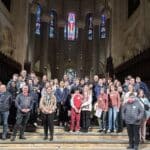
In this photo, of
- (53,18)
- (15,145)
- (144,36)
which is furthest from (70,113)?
(53,18)

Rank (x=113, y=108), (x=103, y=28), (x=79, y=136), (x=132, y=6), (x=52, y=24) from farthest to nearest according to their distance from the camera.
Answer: (x=52, y=24) → (x=103, y=28) → (x=132, y=6) → (x=113, y=108) → (x=79, y=136)

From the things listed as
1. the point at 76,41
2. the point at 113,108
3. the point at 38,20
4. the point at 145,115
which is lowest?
the point at 145,115

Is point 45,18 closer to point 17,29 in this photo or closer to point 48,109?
point 17,29

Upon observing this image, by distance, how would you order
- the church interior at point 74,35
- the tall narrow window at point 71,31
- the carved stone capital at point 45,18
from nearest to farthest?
the church interior at point 74,35, the carved stone capital at point 45,18, the tall narrow window at point 71,31

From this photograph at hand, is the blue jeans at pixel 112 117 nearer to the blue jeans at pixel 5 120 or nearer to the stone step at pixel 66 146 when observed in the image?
the stone step at pixel 66 146

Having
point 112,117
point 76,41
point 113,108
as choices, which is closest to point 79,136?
point 112,117

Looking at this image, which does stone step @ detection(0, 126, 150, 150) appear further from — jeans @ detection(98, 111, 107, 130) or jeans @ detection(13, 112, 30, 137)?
jeans @ detection(98, 111, 107, 130)

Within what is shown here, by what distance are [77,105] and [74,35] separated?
35.7 metres

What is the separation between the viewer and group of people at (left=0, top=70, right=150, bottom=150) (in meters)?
11.2

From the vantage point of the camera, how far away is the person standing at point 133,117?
11.0m

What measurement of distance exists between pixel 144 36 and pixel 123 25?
8389 millimetres

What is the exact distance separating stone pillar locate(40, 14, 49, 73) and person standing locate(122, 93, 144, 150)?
3163 cm

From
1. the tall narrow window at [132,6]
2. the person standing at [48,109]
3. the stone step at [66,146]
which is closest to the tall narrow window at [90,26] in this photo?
the tall narrow window at [132,6]

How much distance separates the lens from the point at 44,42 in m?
43.8
